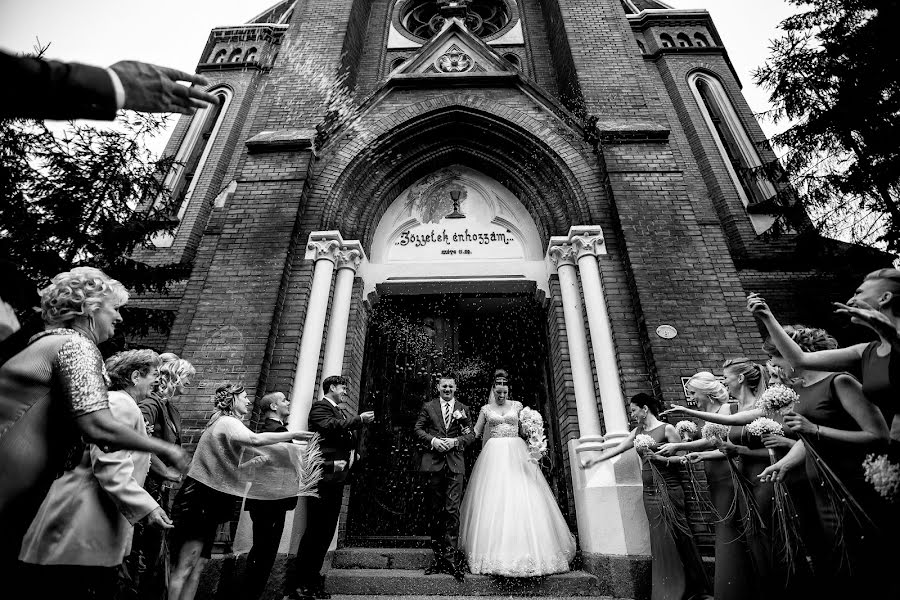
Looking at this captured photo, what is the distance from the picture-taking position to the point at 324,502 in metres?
3.83

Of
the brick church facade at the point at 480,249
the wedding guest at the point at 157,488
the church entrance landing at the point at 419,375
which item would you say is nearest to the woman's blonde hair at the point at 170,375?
the wedding guest at the point at 157,488

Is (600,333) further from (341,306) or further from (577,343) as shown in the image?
(341,306)

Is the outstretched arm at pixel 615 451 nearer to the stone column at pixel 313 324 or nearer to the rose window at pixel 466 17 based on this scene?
the stone column at pixel 313 324

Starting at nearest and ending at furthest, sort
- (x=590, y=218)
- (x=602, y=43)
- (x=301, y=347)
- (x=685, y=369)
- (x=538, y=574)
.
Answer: (x=538, y=574) < (x=685, y=369) < (x=301, y=347) < (x=590, y=218) < (x=602, y=43)

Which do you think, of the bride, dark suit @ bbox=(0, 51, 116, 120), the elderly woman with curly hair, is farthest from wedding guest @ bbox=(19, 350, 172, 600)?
the bride

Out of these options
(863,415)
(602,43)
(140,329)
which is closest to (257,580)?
(863,415)

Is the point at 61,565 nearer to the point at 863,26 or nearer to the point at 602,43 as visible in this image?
the point at 602,43

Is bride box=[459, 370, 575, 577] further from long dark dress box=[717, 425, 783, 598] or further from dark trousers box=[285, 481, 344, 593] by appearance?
long dark dress box=[717, 425, 783, 598]

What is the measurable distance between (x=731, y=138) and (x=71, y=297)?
1232 cm

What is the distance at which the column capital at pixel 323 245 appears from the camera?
6.12m

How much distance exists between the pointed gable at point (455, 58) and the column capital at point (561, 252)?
319 centimetres

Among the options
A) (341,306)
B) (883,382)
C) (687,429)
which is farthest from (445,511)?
(883,382)

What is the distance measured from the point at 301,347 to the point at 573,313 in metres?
3.43

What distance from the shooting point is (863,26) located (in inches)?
292
